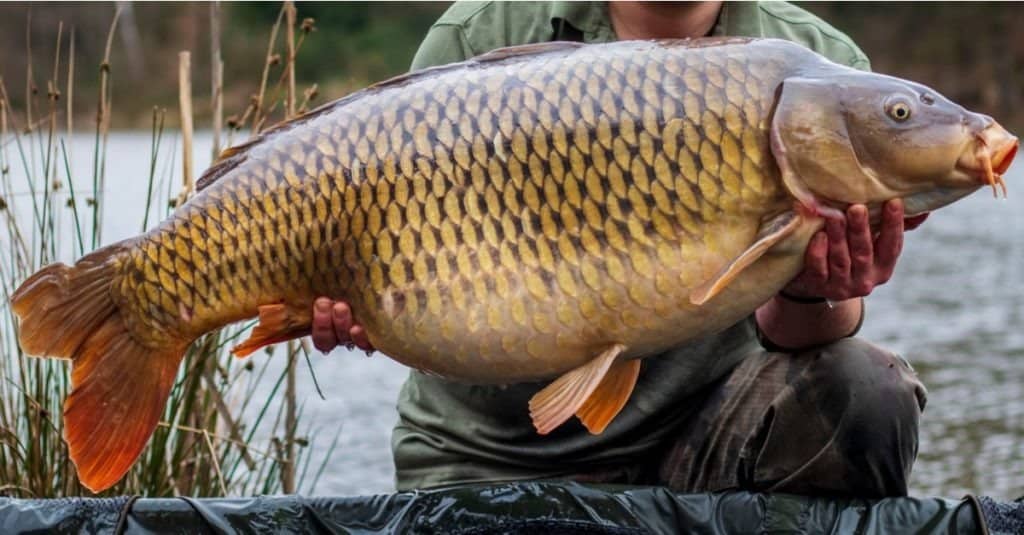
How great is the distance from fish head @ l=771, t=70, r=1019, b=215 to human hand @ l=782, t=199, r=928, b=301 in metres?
0.02

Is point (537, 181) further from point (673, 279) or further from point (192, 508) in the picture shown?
point (192, 508)

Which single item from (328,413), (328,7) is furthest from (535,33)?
(328,7)

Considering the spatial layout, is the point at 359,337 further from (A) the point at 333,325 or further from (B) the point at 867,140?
(B) the point at 867,140

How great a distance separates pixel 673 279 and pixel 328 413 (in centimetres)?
327

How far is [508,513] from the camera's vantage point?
5.76ft

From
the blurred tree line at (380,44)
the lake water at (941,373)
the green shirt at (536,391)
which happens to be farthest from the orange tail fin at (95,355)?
the blurred tree line at (380,44)

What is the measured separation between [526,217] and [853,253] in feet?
1.10

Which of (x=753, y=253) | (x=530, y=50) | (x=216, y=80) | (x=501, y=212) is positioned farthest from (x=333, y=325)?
(x=216, y=80)

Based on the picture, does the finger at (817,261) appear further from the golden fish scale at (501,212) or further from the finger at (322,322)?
the finger at (322,322)

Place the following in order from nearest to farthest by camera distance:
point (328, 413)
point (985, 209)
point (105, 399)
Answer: point (105, 399) → point (328, 413) → point (985, 209)

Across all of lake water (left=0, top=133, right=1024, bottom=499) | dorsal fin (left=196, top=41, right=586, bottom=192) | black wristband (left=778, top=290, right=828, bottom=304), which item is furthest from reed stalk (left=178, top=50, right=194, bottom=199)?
black wristband (left=778, top=290, right=828, bottom=304)

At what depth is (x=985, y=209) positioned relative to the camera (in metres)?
12.1

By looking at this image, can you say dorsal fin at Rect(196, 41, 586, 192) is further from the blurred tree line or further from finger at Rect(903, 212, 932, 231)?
the blurred tree line

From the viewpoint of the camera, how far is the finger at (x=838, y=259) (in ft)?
4.98
